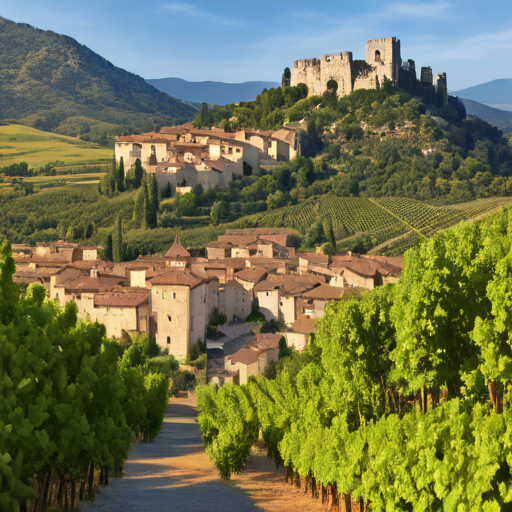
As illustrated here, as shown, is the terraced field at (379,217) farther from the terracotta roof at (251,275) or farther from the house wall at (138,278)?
the house wall at (138,278)

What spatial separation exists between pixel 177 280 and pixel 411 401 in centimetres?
1977

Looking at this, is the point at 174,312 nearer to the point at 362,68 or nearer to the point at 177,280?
the point at 177,280

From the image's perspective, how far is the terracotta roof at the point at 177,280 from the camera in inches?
1517

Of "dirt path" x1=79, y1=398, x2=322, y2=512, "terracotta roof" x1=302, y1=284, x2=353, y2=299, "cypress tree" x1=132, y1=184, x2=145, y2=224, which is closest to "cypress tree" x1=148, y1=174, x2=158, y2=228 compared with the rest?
"cypress tree" x1=132, y1=184, x2=145, y2=224

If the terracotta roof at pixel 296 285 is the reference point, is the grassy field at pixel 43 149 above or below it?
above

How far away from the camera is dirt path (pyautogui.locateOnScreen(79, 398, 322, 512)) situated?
56.7ft

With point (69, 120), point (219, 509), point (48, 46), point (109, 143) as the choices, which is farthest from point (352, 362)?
point (48, 46)

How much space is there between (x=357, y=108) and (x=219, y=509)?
257 ft

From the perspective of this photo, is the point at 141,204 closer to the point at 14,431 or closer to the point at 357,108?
the point at 357,108

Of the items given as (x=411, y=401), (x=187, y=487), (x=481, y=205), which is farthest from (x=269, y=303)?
(x=481, y=205)

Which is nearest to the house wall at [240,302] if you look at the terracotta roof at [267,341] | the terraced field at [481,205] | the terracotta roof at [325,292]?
the terracotta roof at [325,292]

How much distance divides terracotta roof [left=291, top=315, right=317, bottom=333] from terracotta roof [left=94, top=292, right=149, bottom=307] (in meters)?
8.13

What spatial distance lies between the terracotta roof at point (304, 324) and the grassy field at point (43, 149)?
68565 millimetres

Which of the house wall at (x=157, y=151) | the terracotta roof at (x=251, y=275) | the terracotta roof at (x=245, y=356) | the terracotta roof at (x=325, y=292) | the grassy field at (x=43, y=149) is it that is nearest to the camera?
the terracotta roof at (x=245, y=356)
